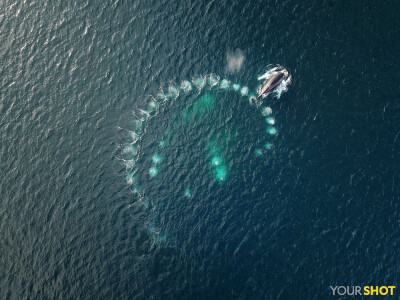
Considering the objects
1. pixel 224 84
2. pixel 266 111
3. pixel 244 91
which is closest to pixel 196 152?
pixel 224 84

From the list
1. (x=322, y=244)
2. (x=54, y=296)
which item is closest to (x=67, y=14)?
(x=54, y=296)

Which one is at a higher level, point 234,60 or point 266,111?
point 234,60

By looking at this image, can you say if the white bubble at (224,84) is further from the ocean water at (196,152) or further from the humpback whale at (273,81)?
the humpback whale at (273,81)

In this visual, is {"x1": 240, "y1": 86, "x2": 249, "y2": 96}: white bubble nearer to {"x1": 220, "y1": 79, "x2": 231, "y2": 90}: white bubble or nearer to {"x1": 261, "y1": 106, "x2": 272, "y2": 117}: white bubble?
{"x1": 220, "y1": 79, "x2": 231, "y2": 90}: white bubble

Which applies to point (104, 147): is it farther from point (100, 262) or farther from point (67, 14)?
point (67, 14)

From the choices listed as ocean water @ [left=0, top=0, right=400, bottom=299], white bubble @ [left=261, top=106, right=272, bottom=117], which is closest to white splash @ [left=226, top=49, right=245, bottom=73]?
ocean water @ [left=0, top=0, right=400, bottom=299]

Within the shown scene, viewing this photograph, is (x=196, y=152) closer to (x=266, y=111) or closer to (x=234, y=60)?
(x=266, y=111)
